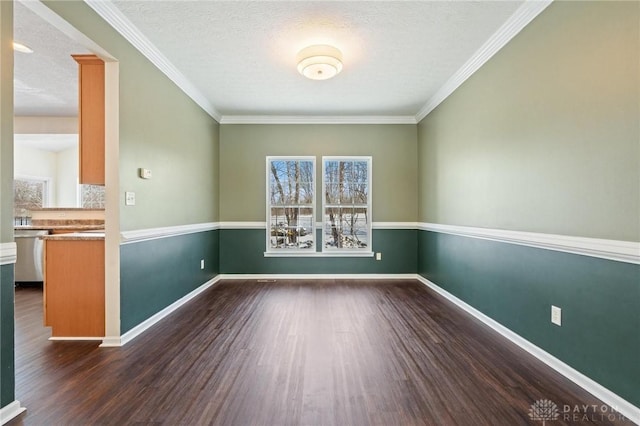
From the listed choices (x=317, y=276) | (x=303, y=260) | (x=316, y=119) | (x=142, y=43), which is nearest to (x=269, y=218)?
(x=303, y=260)

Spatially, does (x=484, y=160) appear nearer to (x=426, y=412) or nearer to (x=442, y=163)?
(x=442, y=163)

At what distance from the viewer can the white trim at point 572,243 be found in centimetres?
157

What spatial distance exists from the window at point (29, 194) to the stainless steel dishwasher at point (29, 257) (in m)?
1.87

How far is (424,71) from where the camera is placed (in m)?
3.30

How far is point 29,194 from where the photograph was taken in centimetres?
613

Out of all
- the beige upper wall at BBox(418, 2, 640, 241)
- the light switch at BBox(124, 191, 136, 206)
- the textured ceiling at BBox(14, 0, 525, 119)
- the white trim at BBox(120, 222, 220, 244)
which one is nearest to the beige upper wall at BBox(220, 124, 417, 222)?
the textured ceiling at BBox(14, 0, 525, 119)

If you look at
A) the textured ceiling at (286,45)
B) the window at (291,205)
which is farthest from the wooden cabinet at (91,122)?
the window at (291,205)

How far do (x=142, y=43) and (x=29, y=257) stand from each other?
3933 millimetres

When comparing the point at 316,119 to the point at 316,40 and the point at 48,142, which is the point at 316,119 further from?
the point at 48,142

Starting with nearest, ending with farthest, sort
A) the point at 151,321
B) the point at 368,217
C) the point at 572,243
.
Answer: the point at 572,243
the point at 151,321
the point at 368,217

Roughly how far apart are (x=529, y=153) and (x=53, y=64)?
16.1ft

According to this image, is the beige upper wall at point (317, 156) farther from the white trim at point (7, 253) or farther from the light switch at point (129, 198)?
the white trim at point (7, 253)

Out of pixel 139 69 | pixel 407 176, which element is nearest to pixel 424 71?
pixel 407 176

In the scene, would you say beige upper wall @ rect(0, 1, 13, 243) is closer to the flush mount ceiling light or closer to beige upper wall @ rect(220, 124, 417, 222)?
the flush mount ceiling light
